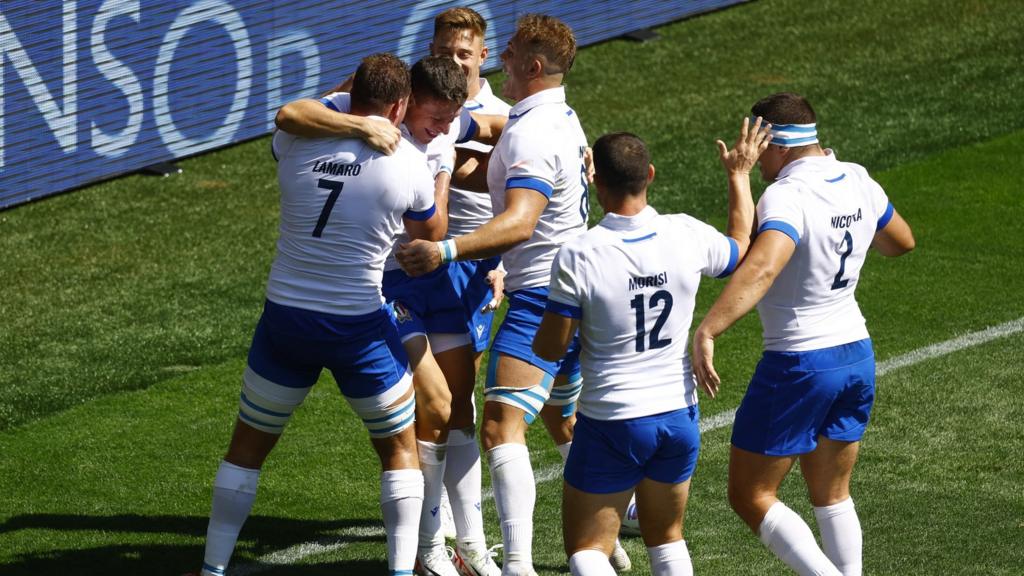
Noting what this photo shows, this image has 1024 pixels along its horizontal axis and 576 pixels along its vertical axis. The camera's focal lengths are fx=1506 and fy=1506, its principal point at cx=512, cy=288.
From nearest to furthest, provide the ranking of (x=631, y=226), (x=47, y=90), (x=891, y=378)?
(x=631, y=226) → (x=891, y=378) → (x=47, y=90)

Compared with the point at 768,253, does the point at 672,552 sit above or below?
below

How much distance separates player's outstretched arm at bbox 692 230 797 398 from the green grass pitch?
156 cm

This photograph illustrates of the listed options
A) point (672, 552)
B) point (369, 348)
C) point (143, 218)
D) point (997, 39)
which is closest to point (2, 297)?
point (143, 218)

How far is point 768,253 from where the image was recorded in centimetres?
560

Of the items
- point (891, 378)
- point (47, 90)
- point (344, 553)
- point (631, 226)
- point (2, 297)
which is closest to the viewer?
point (631, 226)

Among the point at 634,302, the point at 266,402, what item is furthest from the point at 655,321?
the point at 266,402

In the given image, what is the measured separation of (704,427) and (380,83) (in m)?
3.53

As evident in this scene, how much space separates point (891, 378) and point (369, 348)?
4.28 meters

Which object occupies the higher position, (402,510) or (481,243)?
(481,243)

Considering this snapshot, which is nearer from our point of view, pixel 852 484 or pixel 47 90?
pixel 852 484

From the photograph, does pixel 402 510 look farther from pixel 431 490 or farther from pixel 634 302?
pixel 634 302

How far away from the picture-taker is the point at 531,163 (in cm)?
625

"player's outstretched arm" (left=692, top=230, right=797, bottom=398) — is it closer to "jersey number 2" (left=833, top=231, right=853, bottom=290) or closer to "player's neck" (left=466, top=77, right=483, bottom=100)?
"jersey number 2" (left=833, top=231, right=853, bottom=290)

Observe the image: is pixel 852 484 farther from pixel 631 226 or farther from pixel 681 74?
pixel 681 74
